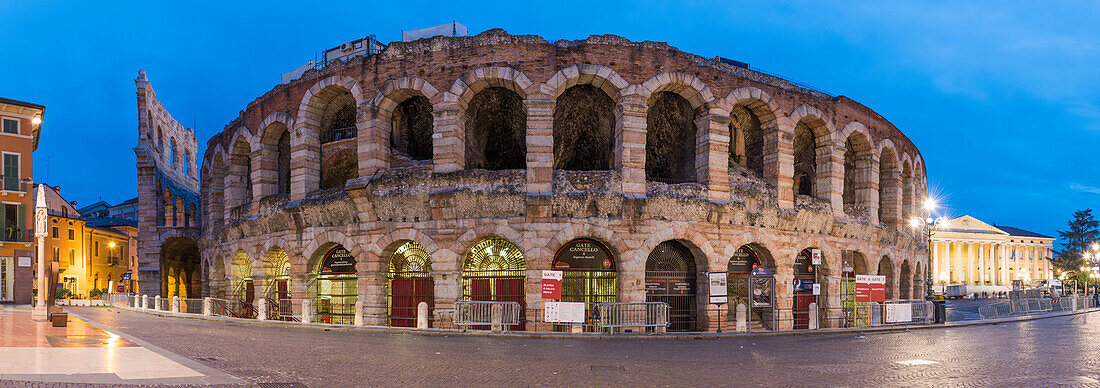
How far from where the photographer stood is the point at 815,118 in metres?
26.9

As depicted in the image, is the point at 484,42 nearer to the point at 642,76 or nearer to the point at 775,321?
the point at 642,76

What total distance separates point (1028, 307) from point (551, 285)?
25526 mm

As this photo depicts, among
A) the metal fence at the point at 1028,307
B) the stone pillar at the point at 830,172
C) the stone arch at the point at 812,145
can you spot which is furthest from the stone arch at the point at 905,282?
the stone pillar at the point at 830,172

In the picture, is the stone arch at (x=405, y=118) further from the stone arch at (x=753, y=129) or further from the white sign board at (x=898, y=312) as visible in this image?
the white sign board at (x=898, y=312)

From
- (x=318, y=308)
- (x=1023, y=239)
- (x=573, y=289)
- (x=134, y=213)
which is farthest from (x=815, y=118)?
(x=1023, y=239)

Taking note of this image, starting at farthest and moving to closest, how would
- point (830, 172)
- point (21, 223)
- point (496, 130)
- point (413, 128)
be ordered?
point (21, 223) < point (413, 128) < point (830, 172) < point (496, 130)

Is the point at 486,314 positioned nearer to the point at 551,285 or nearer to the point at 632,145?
the point at 551,285

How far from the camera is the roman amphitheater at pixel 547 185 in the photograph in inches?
904

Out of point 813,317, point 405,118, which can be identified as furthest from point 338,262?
point 813,317

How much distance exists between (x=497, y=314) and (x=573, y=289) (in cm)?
351

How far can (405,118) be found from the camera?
2752 cm

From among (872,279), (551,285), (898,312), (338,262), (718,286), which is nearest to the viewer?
(551,285)

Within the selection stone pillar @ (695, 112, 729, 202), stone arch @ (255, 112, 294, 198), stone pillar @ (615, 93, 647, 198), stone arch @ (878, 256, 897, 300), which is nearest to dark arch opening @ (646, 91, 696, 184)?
stone pillar @ (695, 112, 729, 202)

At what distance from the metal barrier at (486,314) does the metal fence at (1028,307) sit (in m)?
19.3
